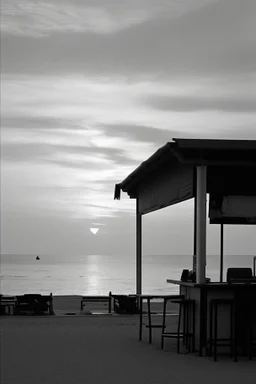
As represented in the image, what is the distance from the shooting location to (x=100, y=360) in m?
10.0

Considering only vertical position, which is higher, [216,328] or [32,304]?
[216,328]

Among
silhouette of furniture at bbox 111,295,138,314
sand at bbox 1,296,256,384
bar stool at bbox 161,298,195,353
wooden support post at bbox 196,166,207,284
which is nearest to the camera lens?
sand at bbox 1,296,256,384

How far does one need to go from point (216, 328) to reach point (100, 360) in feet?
5.33

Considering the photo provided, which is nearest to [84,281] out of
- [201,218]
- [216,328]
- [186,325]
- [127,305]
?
[127,305]

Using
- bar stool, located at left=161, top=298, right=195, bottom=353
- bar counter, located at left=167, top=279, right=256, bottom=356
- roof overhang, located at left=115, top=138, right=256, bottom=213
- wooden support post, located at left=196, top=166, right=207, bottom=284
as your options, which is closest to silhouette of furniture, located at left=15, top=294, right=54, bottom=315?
roof overhang, located at left=115, top=138, right=256, bottom=213

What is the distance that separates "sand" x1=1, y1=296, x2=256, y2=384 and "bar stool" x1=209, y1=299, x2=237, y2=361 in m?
0.19

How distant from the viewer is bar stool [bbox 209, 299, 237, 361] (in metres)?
10.2

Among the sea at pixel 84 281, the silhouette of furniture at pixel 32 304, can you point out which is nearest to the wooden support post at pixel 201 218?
→ the silhouette of furniture at pixel 32 304

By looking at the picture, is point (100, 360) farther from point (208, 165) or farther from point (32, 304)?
point (32, 304)

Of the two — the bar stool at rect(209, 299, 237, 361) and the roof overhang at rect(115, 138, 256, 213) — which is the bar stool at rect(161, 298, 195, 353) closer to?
the bar stool at rect(209, 299, 237, 361)

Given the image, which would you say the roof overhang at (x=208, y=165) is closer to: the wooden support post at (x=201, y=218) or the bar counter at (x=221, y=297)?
the wooden support post at (x=201, y=218)

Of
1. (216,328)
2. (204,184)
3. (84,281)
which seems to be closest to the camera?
(216,328)

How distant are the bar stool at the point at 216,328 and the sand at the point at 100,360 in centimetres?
19

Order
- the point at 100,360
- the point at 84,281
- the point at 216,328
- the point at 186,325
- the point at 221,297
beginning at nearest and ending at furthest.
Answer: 1. the point at 100,360
2. the point at 216,328
3. the point at 221,297
4. the point at 186,325
5. the point at 84,281
